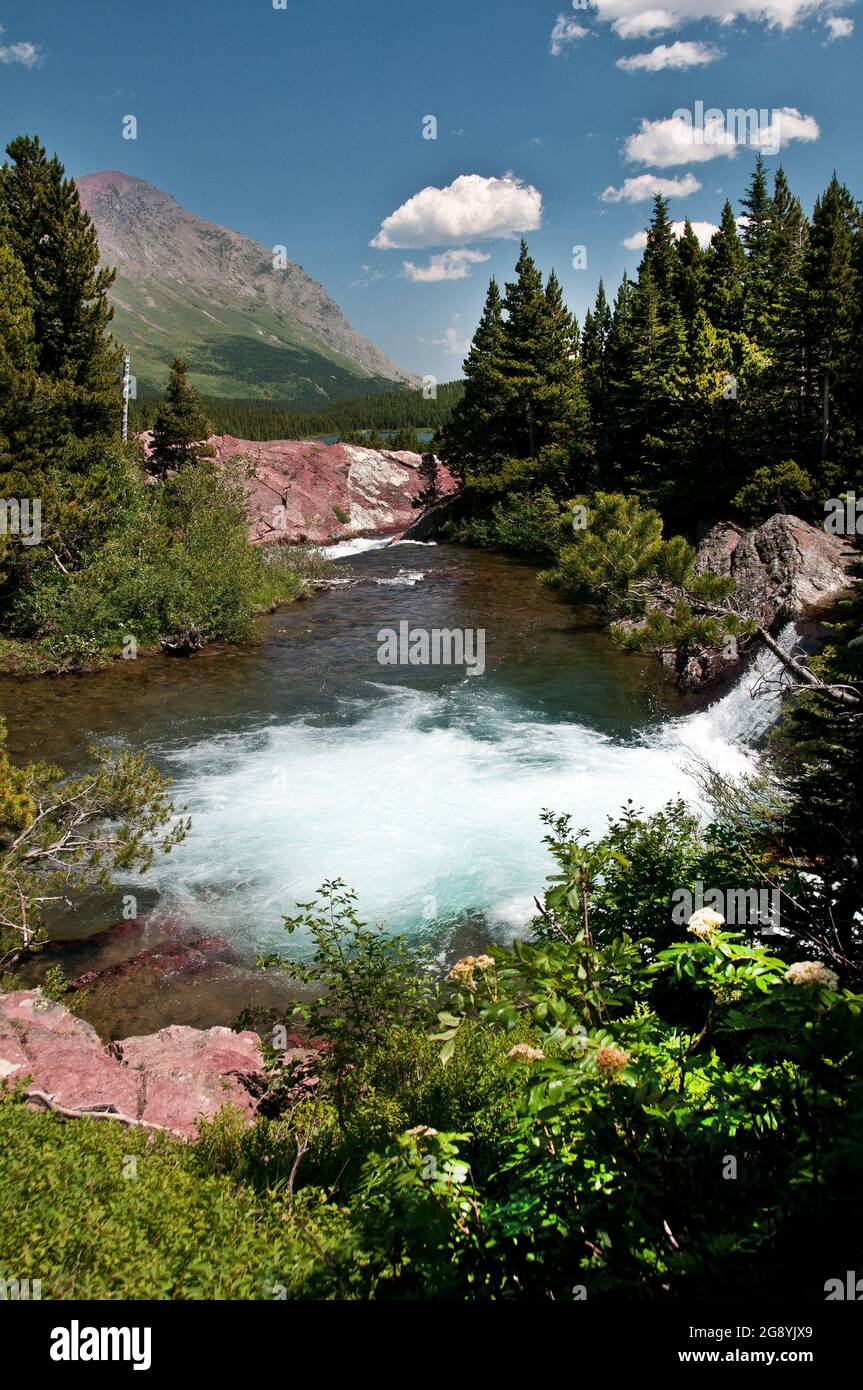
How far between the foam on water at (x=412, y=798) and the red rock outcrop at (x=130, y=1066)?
2.72 m

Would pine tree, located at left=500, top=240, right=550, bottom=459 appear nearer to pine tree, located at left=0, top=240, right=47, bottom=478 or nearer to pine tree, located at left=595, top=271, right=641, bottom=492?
pine tree, located at left=595, top=271, right=641, bottom=492

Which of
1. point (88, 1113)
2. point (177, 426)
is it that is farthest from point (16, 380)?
point (88, 1113)

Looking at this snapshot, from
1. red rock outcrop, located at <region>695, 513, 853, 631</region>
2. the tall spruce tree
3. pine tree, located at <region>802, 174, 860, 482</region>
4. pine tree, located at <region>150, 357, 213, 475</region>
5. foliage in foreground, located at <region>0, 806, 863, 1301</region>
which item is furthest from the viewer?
pine tree, located at <region>150, 357, 213, 475</region>

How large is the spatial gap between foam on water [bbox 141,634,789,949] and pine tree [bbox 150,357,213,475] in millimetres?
18467

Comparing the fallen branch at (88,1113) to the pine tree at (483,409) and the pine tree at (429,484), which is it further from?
the pine tree at (429,484)

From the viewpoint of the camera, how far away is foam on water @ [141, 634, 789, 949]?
36.6 ft

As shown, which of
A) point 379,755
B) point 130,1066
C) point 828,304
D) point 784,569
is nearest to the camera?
point 130,1066

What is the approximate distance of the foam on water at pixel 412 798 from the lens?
440 inches

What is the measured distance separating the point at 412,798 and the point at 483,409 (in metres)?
34.7

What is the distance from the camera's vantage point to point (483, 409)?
43.3 metres

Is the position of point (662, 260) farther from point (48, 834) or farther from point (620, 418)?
point (48, 834)

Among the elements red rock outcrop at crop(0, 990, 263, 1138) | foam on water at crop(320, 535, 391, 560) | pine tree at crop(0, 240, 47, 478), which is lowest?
red rock outcrop at crop(0, 990, 263, 1138)

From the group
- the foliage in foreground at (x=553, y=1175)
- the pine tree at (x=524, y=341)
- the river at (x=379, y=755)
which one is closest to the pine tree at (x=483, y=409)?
the pine tree at (x=524, y=341)

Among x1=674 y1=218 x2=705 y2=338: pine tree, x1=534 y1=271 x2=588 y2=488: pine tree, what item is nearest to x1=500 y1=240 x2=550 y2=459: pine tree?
x1=534 y1=271 x2=588 y2=488: pine tree
